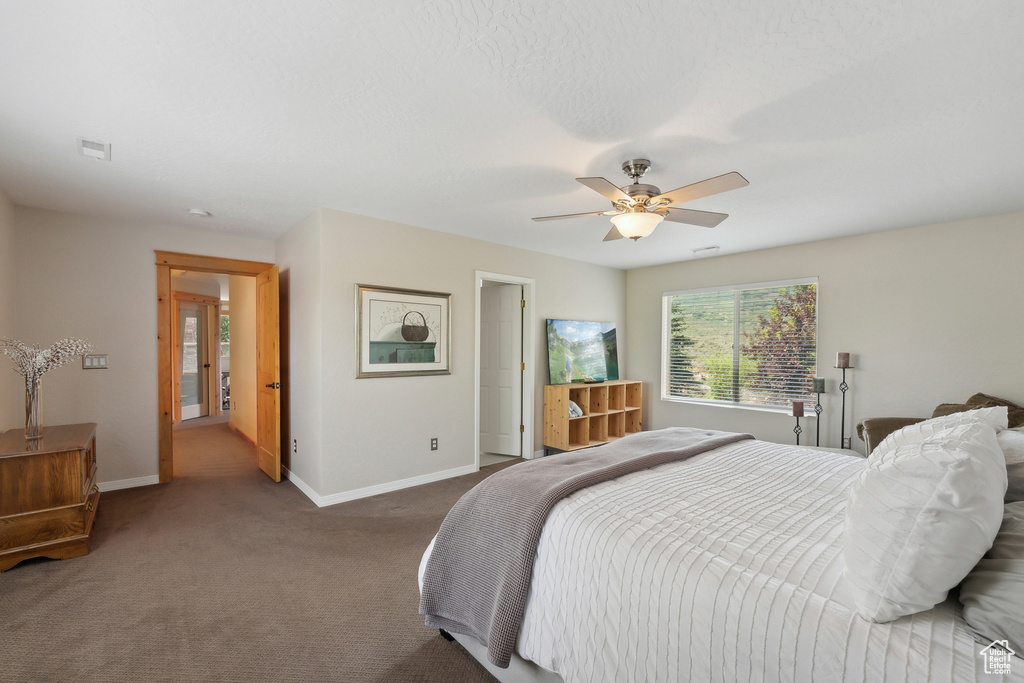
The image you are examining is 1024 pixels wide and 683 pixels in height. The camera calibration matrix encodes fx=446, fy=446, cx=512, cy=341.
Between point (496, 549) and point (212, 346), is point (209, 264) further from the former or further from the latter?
point (212, 346)

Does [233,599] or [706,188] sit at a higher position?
[706,188]

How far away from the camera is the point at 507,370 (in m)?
5.38

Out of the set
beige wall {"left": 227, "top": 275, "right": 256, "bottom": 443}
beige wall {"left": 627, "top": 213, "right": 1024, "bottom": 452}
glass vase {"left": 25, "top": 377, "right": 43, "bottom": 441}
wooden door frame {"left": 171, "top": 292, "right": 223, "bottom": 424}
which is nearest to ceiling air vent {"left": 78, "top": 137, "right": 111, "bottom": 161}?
glass vase {"left": 25, "top": 377, "right": 43, "bottom": 441}

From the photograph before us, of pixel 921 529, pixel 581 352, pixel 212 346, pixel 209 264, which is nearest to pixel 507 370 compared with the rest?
pixel 581 352

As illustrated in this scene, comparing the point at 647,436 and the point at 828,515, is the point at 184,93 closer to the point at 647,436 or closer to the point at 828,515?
the point at 647,436

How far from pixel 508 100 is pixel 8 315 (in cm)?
413

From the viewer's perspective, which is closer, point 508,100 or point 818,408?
point 508,100

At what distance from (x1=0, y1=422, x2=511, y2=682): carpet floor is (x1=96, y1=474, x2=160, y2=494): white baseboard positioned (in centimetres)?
26

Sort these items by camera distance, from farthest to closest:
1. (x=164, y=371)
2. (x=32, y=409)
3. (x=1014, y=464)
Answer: (x=164, y=371), (x=32, y=409), (x=1014, y=464)

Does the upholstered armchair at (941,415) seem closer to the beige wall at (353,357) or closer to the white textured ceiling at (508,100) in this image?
the white textured ceiling at (508,100)

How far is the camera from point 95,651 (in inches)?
75.4

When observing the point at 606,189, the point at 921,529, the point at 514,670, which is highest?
the point at 606,189

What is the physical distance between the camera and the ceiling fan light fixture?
2.55 meters

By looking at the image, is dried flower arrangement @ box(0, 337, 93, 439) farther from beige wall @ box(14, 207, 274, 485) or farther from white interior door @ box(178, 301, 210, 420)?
white interior door @ box(178, 301, 210, 420)
